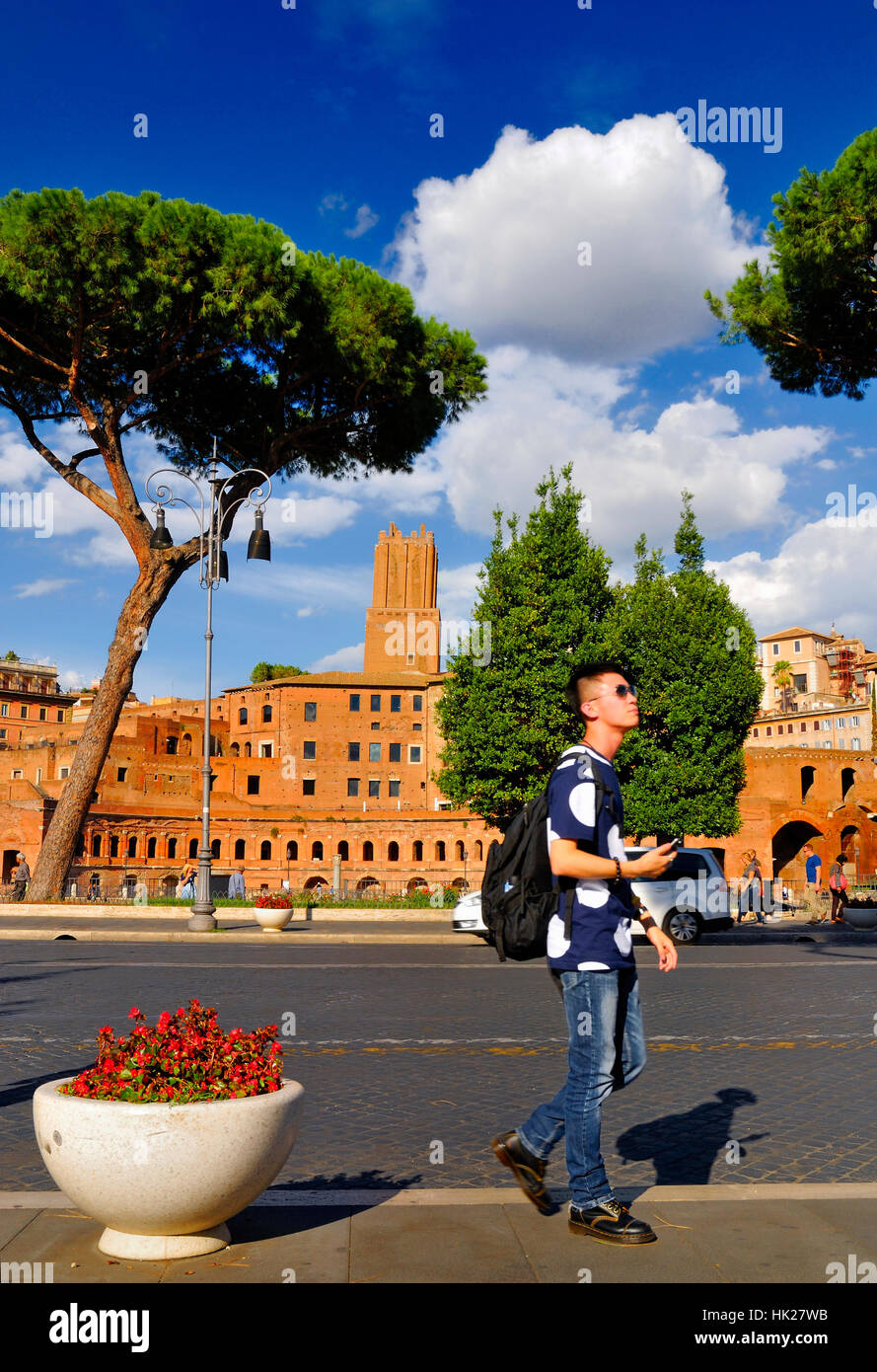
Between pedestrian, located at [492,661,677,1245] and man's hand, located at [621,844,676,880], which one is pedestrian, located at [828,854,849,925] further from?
man's hand, located at [621,844,676,880]

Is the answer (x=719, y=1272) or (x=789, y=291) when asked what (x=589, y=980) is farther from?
(x=789, y=291)

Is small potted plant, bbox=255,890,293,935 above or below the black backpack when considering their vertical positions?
below

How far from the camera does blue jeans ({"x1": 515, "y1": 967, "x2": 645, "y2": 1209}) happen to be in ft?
12.2

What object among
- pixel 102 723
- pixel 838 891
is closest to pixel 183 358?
pixel 102 723

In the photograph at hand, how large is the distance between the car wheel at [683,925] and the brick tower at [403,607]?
64.2 metres

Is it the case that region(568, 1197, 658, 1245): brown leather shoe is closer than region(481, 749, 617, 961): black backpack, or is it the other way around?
region(568, 1197, 658, 1245): brown leather shoe

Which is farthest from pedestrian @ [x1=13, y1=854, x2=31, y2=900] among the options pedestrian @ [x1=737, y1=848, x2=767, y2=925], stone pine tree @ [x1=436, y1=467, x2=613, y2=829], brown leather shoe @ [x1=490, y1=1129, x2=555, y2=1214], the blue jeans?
the blue jeans

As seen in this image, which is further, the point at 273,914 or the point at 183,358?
the point at 183,358

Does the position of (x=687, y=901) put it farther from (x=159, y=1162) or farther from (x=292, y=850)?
(x=292, y=850)

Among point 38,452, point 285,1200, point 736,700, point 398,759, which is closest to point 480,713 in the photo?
point 736,700

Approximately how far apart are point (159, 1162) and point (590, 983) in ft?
5.12

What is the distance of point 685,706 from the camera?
34.2 metres

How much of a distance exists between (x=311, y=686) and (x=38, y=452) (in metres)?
47.1

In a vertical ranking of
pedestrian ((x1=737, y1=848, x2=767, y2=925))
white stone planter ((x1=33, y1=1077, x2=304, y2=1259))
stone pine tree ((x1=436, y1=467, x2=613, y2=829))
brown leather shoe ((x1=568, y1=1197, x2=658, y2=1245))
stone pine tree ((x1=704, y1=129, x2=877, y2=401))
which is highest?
stone pine tree ((x1=704, y1=129, x2=877, y2=401))
